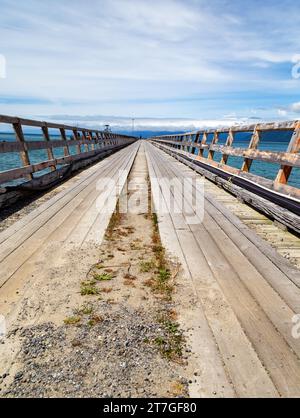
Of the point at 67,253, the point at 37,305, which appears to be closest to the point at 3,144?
the point at 67,253

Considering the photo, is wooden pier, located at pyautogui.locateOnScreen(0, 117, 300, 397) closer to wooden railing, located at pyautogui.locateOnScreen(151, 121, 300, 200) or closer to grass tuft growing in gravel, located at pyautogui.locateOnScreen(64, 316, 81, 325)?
wooden railing, located at pyautogui.locateOnScreen(151, 121, 300, 200)

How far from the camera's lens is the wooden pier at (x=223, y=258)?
1.72 metres

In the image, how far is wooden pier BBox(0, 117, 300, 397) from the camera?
1723mm

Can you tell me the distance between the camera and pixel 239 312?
2.19 metres

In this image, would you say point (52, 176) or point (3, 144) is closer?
point (3, 144)

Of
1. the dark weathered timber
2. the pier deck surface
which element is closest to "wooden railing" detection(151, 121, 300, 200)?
the dark weathered timber

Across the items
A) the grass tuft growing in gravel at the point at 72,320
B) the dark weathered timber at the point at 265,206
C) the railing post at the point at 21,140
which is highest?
the railing post at the point at 21,140

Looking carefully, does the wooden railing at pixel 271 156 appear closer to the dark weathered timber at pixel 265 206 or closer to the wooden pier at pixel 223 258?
the wooden pier at pixel 223 258

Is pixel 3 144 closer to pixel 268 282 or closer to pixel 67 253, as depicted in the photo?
pixel 67 253

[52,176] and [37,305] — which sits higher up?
[37,305]

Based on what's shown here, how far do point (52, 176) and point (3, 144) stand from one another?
2.26 m

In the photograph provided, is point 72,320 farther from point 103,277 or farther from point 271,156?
point 271,156

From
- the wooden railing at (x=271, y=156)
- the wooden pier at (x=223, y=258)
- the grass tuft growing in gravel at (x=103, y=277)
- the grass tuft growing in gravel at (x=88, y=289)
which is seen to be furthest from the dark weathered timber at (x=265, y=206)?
the grass tuft growing in gravel at (x=88, y=289)

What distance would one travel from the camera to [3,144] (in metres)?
4.77
